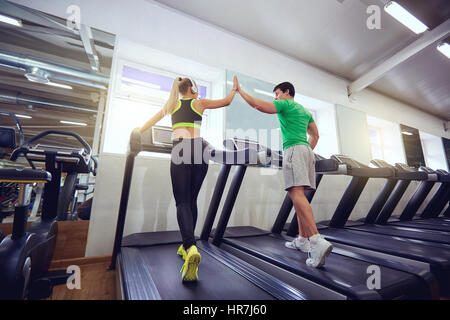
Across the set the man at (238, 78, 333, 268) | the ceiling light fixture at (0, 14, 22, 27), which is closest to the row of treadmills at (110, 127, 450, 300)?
the man at (238, 78, 333, 268)

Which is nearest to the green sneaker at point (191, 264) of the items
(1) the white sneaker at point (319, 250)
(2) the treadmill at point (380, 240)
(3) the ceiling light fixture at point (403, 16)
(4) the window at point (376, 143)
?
(1) the white sneaker at point (319, 250)

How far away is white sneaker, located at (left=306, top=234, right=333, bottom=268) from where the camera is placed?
143 cm

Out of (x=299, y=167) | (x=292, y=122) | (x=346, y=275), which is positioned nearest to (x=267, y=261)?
(x=346, y=275)

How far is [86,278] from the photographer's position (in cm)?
168

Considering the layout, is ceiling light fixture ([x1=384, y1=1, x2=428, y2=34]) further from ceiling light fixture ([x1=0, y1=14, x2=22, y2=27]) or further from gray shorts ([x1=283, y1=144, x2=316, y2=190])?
ceiling light fixture ([x1=0, y1=14, x2=22, y2=27])

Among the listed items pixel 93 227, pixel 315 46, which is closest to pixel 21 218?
pixel 93 227

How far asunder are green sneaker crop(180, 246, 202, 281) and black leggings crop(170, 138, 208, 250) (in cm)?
9

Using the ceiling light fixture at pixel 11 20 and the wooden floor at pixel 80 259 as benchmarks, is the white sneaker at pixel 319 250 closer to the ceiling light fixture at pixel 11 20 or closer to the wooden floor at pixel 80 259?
the wooden floor at pixel 80 259

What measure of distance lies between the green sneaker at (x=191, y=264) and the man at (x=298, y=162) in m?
0.85

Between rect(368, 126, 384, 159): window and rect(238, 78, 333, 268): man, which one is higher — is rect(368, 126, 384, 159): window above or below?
above

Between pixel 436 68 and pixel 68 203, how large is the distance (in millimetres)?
7051

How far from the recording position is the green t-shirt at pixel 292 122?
1.76m

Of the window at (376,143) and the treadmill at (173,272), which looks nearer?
the treadmill at (173,272)

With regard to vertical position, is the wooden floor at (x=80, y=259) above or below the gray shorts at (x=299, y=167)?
below
